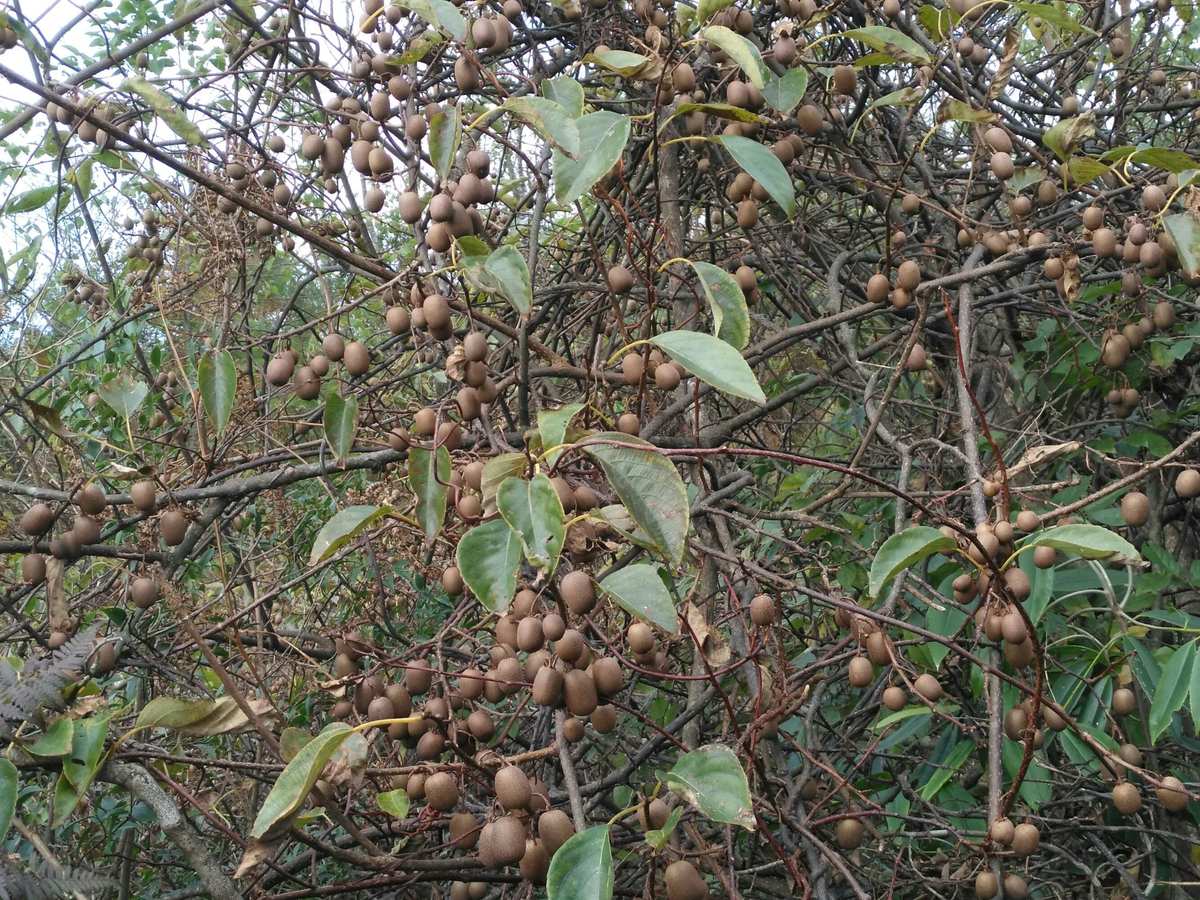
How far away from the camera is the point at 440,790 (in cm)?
111

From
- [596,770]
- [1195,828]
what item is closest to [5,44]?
[596,770]

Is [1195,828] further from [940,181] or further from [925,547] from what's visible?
[940,181]

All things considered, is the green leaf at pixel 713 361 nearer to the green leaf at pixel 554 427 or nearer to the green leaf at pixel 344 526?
the green leaf at pixel 554 427

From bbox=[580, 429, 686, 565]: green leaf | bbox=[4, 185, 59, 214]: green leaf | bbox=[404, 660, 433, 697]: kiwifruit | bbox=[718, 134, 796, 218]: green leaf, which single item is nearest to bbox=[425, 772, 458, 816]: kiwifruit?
bbox=[404, 660, 433, 697]: kiwifruit

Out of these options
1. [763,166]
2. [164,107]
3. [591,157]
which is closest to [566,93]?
[591,157]

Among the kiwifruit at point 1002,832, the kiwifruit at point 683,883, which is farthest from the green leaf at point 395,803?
the kiwifruit at point 1002,832

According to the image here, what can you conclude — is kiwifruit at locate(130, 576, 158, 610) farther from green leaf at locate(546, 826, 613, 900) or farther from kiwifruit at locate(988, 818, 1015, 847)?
kiwifruit at locate(988, 818, 1015, 847)

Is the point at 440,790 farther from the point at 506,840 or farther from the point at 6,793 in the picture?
the point at 6,793

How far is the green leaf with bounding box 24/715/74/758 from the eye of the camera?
105cm

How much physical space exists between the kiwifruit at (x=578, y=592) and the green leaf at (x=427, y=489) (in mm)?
196

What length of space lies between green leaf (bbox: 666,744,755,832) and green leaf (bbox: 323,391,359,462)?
0.60 meters

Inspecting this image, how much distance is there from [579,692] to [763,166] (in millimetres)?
763

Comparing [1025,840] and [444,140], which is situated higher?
[444,140]

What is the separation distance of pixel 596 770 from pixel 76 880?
4.11 ft
